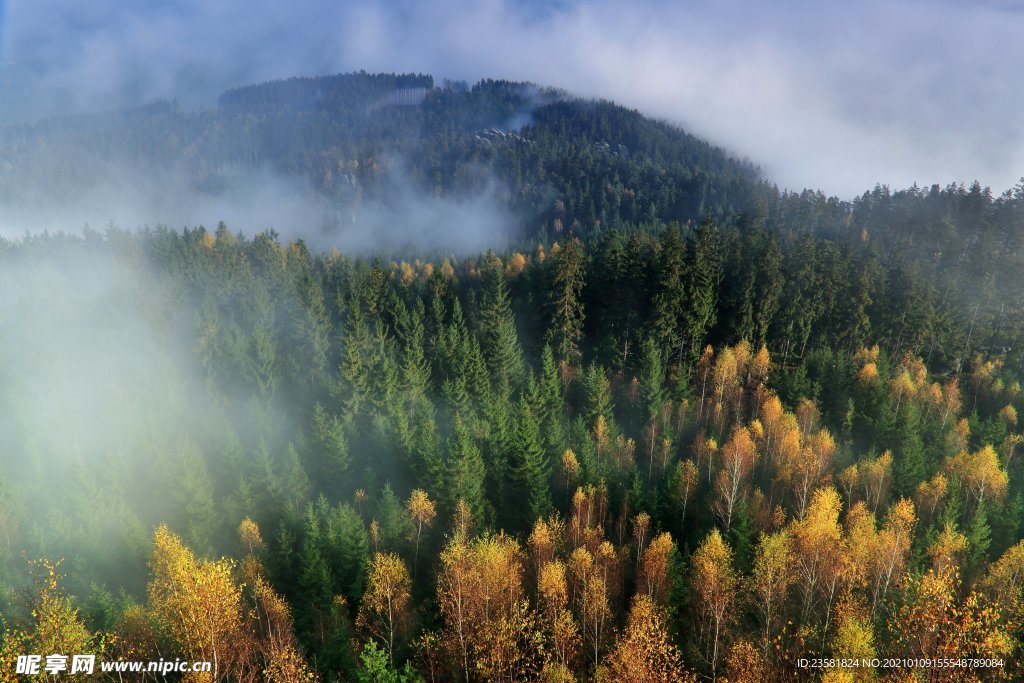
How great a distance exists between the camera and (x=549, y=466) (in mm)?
54938

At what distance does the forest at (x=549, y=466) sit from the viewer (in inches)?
1331

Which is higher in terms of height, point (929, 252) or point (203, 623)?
point (929, 252)

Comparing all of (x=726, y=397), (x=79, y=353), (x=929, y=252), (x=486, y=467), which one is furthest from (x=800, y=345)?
(x=79, y=353)

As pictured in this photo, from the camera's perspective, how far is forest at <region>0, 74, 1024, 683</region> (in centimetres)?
3381

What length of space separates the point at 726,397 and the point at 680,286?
52.6 ft

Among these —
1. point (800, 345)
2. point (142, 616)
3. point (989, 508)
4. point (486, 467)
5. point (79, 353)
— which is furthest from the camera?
point (79, 353)

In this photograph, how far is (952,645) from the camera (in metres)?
27.0

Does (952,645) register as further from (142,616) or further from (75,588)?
(75,588)

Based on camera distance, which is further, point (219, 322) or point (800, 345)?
point (219, 322)

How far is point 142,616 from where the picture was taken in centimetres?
3450

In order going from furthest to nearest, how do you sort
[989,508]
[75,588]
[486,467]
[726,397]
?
[726,397]
[486,467]
[989,508]
[75,588]

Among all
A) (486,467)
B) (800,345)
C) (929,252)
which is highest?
(929,252)

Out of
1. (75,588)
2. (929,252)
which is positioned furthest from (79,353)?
(929,252)

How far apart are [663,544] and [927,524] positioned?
27.8 meters
